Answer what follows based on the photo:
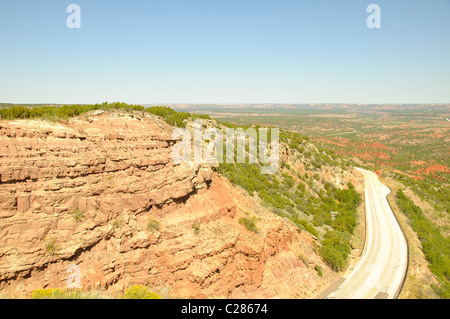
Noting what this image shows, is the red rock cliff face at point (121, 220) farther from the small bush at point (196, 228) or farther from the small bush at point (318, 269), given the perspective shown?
the small bush at point (318, 269)

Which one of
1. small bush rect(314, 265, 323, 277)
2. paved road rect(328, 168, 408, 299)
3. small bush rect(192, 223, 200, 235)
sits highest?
small bush rect(192, 223, 200, 235)

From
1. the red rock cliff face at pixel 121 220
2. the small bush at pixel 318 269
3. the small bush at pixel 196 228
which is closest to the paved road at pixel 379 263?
the small bush at pixel 318 269

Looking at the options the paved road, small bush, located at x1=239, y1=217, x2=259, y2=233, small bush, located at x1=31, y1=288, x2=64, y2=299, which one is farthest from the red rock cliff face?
the paved road

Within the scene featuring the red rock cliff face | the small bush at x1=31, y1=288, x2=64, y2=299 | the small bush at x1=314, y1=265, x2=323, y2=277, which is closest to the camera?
the small bush at x1=31, y1=288, x2=64, y2=299

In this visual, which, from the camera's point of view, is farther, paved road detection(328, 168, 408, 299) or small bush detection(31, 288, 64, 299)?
paved road detection(328, 168, 408, 299)

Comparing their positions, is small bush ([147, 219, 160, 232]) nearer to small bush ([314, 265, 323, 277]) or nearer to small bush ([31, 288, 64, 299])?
small bush ([31, 288, 64, 299])

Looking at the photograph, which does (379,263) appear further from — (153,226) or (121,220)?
(121,220)

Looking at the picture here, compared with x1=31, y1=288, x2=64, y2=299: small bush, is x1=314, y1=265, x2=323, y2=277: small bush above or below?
below
